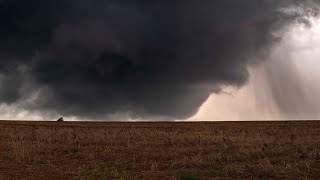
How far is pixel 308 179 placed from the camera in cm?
1816

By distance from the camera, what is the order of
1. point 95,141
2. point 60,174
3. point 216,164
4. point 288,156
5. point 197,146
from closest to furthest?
1. point 60,174
2. point 216,164
3. point 288,156
4. point 197,146
5. point 95,141

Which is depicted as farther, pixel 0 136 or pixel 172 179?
pixel 0 136

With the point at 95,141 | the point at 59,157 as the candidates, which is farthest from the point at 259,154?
the point at 95,141

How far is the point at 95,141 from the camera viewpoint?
105ft

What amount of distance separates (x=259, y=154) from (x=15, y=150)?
40.7ft

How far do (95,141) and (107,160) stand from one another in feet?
27.6

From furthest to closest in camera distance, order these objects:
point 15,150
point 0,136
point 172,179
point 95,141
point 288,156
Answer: point 0,136 < point 95,141 < point 15,150 < point 288,156 < point 172,179

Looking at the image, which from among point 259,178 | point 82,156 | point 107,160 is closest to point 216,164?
point 259,178

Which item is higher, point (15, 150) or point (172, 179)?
point (15, 150)

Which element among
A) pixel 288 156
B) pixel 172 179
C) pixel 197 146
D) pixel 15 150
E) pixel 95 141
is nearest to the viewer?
pixel 172 179

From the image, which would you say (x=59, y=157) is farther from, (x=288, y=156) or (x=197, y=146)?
(x=288, y=156)

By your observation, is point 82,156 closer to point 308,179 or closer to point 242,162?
point 242,162

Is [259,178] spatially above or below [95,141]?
below

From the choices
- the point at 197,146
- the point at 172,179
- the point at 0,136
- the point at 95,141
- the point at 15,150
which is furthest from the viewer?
the point at 0,136
